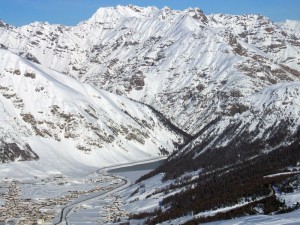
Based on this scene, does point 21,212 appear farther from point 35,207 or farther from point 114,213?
point 114,213

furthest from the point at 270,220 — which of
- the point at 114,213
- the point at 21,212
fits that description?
the point at 21,212

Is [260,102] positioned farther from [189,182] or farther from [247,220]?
[247,220]

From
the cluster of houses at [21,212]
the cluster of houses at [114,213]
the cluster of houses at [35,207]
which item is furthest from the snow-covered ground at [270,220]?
the cluster of houses at [21,212]

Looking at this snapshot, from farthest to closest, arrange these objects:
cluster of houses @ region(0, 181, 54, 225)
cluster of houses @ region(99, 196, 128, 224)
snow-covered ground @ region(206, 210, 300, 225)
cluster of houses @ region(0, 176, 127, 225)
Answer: cluster of houses @ region(0, 176, 127, 225) < cluster of houses @ region(0, 181, 54, 225) < cluster of houses @ region(99, 196, 128, 224) < snow-covered ground @ region(206, 210, 300, 225)

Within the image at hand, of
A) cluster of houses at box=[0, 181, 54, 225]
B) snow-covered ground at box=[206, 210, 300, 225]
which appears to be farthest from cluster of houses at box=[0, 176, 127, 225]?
snow-covered ground at box=[206, 210, 300, 225]

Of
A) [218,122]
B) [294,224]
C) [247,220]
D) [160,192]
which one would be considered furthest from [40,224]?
[218,122]

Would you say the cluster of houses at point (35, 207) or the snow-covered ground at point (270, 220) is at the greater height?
the cluster of houses at point (35, 207)

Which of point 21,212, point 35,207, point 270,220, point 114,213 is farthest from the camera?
point 35,207

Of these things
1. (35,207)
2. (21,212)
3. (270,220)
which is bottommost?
(270,220)

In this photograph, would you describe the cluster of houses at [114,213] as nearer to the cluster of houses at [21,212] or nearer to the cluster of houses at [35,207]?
the cluster of houses at [35,207]

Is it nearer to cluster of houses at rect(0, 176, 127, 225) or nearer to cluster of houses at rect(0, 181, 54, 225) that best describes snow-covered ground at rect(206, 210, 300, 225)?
cluster of houses at rect(0, 176, 127, 225)

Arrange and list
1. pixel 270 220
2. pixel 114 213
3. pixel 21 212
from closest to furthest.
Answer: pixel 270 220, pixel 114 213, pixel 21 212

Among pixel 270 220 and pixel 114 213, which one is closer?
pixel 270 220
